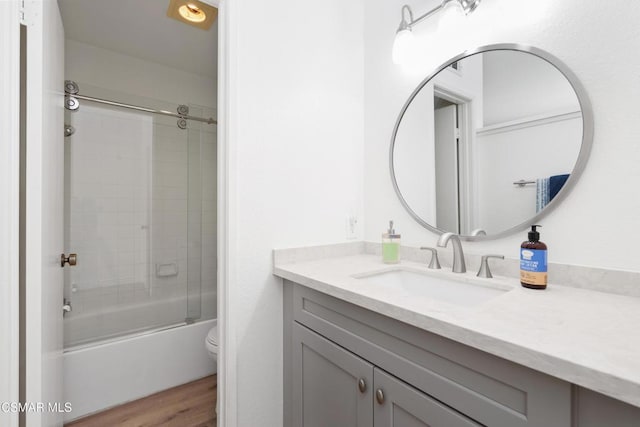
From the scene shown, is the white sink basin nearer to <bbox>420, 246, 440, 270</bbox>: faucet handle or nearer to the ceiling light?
<bbox>420, 246, 440, 270</bbox>: faucet handle

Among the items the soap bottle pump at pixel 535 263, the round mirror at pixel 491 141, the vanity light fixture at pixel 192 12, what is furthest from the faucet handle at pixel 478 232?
the vanity light fixture at pixel 192 12

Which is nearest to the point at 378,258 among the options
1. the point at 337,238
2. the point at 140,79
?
the point at 337,238

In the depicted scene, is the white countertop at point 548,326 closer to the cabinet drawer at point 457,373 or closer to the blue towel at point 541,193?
the cabinet drawer at point 457,373

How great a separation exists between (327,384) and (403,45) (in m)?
1.41

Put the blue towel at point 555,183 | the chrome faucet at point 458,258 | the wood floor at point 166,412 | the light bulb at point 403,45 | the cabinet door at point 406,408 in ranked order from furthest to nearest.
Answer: the wood floor at point 166,412, the light bulb at point 403,45, the chrome faucet at point 458,258, the blue towel at point 555,183, the cabinet door at point 406,408

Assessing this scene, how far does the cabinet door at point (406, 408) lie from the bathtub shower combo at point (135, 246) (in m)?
1.60

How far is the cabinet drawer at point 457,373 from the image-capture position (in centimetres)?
50

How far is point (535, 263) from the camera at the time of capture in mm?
823

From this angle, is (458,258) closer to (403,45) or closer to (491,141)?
(491,141)

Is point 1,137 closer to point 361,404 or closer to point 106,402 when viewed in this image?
point 361,404

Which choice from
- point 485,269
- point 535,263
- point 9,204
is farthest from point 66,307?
point 535,263

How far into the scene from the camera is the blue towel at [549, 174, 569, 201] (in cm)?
89

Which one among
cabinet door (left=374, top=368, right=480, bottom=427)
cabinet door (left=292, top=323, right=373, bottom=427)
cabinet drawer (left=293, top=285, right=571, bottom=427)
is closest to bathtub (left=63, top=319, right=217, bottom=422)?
cabinet door (left=292, top=323, right=373, bottom=427)

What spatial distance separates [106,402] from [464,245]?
2.13 m
